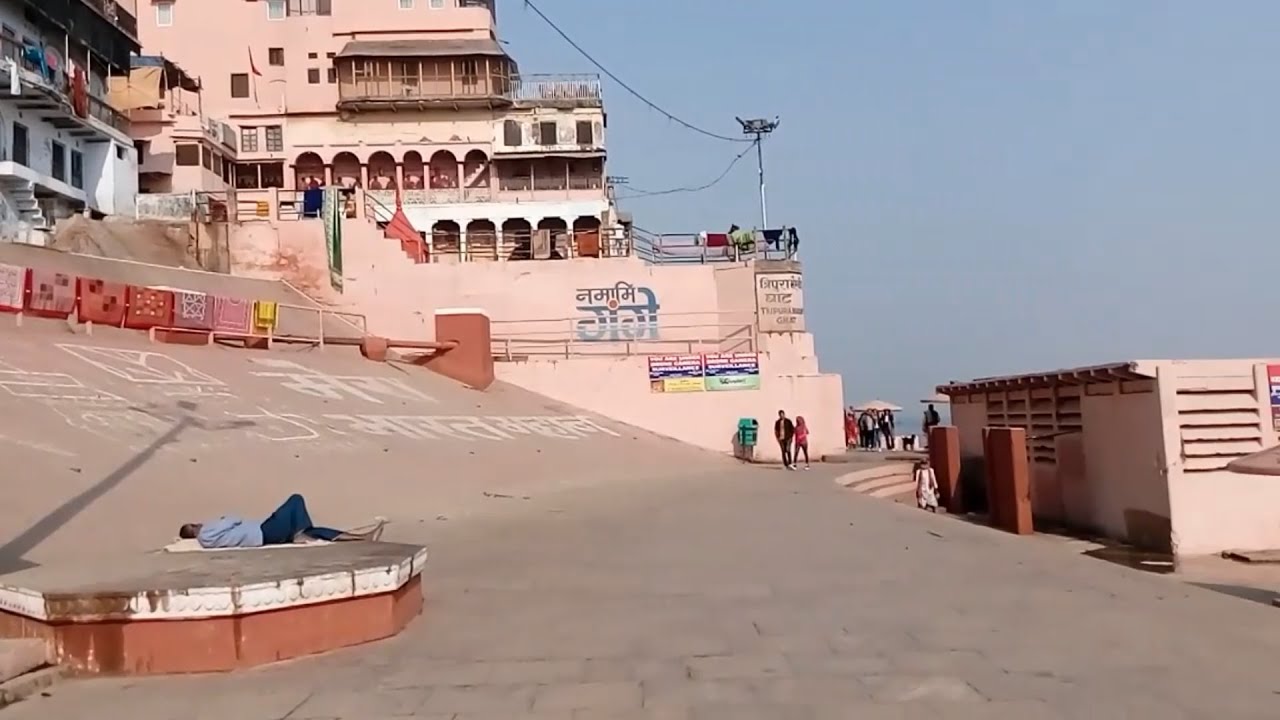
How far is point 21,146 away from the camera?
101 feet

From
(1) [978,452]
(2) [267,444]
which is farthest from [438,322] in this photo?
(1) [978,452]

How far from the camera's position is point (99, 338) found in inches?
773

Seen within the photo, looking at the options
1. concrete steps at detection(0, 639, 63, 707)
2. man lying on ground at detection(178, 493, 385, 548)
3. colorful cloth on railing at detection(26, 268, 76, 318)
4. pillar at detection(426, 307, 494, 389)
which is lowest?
concrete steps at detection(0, 639, 63, 707)

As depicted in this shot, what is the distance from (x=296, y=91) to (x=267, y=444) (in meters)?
34.6

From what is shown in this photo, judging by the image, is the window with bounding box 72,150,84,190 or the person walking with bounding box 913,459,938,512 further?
the window with bounding box 72,150,84,190

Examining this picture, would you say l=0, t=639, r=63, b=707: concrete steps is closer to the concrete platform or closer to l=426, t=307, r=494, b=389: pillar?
the concrete platform

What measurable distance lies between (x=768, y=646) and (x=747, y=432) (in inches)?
813

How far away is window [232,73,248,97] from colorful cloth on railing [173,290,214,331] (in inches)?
1096

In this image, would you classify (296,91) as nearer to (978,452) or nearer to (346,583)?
(978,452)

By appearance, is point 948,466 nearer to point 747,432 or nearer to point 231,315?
point 747,432

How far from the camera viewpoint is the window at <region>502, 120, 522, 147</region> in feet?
149

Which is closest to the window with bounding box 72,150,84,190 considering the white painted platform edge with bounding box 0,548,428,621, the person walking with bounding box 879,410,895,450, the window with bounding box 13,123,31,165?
the window with bounding box 13,123,31,165

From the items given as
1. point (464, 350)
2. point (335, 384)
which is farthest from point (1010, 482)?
point (464, 350)

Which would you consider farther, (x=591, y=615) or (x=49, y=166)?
(x=49, y=166)
